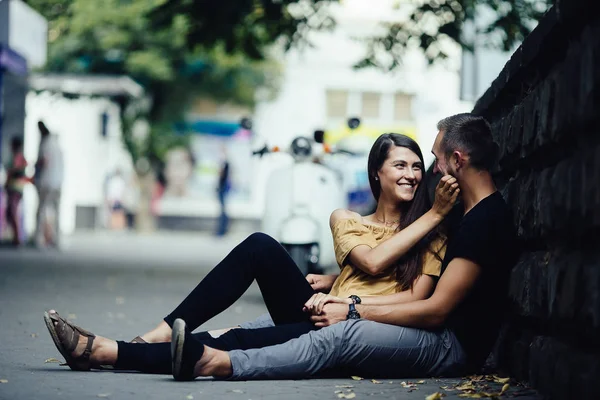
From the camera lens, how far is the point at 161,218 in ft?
136

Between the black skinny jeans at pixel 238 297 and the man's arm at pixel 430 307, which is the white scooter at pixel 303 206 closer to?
the black skinny jeans at pixel 238 297

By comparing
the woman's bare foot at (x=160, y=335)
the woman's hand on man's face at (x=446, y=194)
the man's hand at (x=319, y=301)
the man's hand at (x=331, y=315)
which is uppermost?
the woman's hand on man's face at (x=446, y=194)

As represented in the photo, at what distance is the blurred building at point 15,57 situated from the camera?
21.0 meters

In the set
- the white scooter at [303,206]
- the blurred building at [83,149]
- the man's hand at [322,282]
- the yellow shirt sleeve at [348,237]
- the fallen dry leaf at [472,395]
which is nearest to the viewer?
the fallen dry leaf at [472,395]

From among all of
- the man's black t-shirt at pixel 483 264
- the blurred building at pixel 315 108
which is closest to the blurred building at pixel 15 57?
the blurred building at pixel 315 108

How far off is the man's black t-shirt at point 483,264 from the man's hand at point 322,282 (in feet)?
2.80

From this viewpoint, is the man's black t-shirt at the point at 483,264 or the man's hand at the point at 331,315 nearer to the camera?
the man's black t-shirt at the point at 483,264

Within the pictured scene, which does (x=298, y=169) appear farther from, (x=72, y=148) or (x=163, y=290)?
(x=72, y=148)

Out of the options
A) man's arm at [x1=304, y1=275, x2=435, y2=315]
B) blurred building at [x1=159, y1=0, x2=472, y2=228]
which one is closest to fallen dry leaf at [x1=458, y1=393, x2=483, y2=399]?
man's arm at [x1=304, y1=275, x2=435, y2=315]

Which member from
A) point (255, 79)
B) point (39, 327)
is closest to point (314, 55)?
point (255, 79)

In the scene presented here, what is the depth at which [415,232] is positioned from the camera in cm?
557

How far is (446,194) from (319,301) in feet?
2.59

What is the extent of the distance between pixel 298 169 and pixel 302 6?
3526 mm

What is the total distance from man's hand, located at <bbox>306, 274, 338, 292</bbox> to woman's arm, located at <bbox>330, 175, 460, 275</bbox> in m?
0.67
